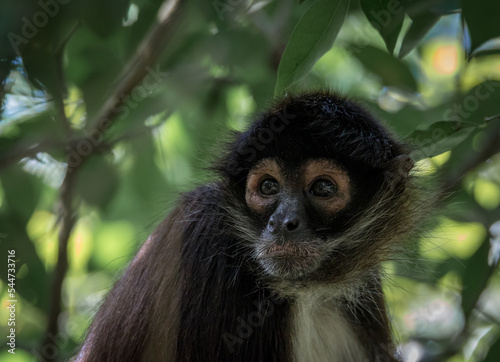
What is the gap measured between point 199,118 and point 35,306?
2.60m

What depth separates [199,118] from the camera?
692 cm

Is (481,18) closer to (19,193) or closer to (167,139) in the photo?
(19,193)

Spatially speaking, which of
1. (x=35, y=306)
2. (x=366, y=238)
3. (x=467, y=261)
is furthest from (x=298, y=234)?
(x=35, y=306)

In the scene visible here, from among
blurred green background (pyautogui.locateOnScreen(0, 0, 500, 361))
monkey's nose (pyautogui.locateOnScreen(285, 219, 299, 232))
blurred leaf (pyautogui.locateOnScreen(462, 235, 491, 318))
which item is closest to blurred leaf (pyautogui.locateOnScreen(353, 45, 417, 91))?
blurred green background (pyautogui.locateOnScreen(0, 0, 500, 361))

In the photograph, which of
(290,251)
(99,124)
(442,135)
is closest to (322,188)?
(290,251)

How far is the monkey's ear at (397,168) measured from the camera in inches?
226

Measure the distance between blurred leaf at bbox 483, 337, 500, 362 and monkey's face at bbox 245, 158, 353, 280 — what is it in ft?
4.74

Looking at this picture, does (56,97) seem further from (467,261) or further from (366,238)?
(467,261)

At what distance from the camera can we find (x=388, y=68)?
250 inches

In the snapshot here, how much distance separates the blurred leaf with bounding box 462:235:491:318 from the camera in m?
5.90

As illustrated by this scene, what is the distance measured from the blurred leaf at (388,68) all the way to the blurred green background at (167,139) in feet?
0.05

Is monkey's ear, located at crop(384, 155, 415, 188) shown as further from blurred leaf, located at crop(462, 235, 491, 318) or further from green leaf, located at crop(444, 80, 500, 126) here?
blurred leaf, located at crop(462, 235, 491, 318)

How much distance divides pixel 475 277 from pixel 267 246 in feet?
7.26

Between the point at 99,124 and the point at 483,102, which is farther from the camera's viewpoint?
the point at 99,124
